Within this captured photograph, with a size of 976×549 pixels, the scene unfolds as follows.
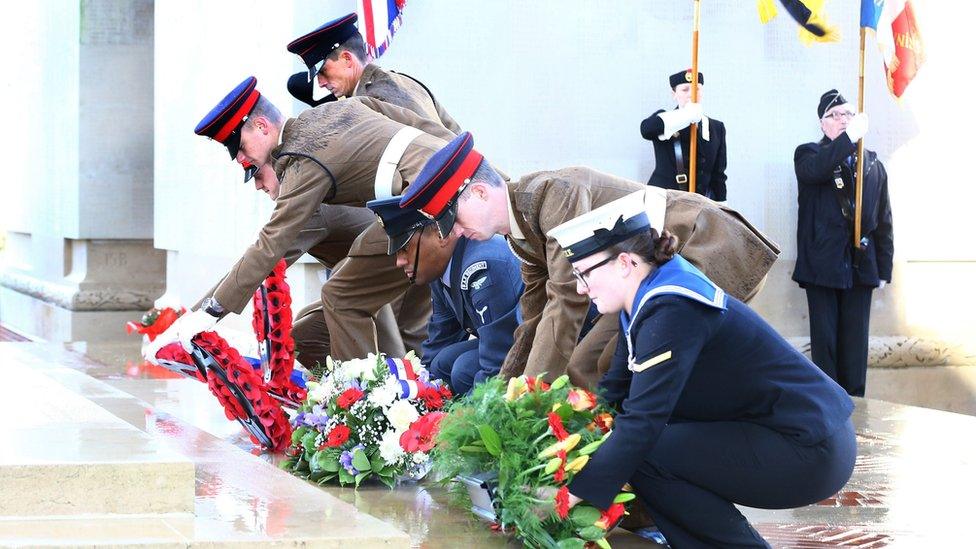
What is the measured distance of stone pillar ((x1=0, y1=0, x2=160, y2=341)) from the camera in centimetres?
1356

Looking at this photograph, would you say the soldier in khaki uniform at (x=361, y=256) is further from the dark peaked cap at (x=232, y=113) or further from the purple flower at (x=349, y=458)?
the purple flower at (x=349, y=458)

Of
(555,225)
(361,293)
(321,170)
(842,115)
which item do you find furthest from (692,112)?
(555,225)

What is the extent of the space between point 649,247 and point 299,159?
2363mm

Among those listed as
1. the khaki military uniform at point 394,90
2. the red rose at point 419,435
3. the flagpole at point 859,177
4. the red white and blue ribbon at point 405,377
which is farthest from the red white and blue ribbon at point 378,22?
the red rose at point 419,435

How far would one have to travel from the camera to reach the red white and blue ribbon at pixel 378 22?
27.2ft

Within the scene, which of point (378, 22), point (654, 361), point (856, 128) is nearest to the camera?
point (654, 361)

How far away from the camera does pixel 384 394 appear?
4.67m

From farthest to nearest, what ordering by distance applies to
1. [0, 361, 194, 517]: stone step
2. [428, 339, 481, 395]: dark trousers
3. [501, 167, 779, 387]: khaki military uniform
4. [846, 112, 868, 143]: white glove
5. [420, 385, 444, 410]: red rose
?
[846, 112, 868, 143]: white glove → [428, 339, 481, 395]: dark trousers → [420, 385, 444, 410]: red rose → [501, 167, 779, 387]: khaki military uniform → [0, 361, 194, 517]: stone step

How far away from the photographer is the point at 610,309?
142 inches

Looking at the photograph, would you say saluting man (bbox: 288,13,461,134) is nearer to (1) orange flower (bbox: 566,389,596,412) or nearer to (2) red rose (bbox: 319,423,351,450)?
(2) red rose (bbox: 319,423,351,450)

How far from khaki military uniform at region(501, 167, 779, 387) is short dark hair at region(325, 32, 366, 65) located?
230 centimetres

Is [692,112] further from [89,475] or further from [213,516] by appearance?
[89,475]

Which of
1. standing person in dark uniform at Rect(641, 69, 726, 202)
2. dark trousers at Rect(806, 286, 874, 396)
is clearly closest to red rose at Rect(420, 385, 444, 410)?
standing person in dark uniform at Rect(641, 69, 726, 202)

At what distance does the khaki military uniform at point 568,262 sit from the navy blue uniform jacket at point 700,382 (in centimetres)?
62
